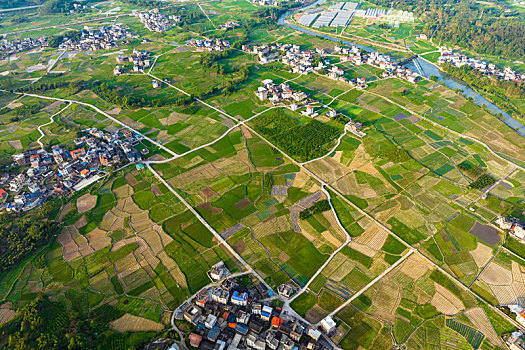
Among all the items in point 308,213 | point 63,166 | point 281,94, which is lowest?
point 63,166

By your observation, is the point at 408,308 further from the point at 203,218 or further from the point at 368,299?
the point at 203,218

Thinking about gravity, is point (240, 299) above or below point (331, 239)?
below

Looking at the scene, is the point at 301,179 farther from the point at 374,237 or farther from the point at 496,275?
the point at 496,275

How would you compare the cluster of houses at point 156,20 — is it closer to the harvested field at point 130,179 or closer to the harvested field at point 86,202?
the harvested field at point 130,179

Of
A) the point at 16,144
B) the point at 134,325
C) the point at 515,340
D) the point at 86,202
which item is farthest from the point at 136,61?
the point at 515,340

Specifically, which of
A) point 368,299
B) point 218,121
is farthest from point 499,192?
point 218,121
